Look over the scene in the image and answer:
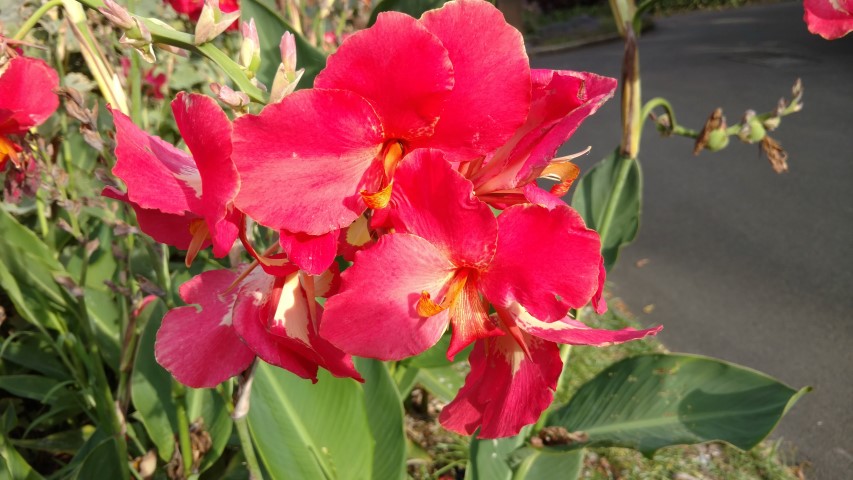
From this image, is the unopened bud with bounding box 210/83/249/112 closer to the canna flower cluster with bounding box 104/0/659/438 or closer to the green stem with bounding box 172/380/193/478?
the canna flower cluster with bounding box 104/0/659/438

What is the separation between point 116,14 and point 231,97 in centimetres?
A: 12

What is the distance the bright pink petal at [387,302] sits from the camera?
0.56 meters

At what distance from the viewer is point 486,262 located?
1.96 feet

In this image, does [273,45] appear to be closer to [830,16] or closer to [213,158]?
[213,158]

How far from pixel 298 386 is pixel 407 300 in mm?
726

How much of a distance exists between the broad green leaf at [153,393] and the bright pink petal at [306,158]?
97 centimetres

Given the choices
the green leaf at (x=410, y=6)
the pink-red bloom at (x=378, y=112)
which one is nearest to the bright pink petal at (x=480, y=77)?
the pink-red bloom at (x=378, y=112)

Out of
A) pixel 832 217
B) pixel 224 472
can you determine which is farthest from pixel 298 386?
pixel 832 217

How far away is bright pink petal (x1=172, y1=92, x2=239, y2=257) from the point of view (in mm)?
546

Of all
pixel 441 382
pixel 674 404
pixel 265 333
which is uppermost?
pixel 265 333

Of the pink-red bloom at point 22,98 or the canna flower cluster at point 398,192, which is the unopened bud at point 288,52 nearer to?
the canna flower cluster at point 398,192

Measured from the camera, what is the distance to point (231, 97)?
57cm

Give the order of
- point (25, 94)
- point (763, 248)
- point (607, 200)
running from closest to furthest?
point (25, 94) < point (607, 200) < point (763, 248)

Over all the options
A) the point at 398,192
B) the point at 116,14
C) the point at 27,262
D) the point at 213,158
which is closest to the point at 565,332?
the point at 398,192
